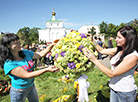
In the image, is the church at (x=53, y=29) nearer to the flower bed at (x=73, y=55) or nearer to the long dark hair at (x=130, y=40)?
the flower bed at (x=73, y=55)

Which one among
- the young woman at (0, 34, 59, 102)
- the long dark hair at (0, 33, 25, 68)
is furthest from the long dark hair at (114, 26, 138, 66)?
the long dark hair at (0, 33, 25, 68)

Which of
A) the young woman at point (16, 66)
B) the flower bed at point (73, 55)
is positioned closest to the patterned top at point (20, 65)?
the young woman at point (16, 66)

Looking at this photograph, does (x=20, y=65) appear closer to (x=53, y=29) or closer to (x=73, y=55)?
(x=73, y=55)

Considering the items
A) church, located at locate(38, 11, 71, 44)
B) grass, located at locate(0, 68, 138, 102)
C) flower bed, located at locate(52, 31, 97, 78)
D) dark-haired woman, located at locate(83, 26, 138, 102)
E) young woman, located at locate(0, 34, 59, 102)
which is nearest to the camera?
dark-haired woman, located at locate(83, 26, 138, 102)

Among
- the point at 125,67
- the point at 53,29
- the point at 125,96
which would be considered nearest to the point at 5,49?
the point at 125,67

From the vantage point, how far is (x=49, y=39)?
151 feet

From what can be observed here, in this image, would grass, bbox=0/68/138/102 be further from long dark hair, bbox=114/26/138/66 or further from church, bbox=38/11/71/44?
church, bbox=38/11/71/44

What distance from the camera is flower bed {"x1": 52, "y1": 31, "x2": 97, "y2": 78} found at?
6.34 feet

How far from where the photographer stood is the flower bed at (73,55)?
1932 millimetres

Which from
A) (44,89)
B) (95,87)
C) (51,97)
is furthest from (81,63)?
(44,89)

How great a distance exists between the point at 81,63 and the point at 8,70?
118 centimetres

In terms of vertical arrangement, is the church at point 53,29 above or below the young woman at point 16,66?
above

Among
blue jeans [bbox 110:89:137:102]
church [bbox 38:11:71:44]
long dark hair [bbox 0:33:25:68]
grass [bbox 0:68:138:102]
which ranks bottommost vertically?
grass [bbox 0:68:138:102]

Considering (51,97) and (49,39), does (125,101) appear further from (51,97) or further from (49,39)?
(49,39)
